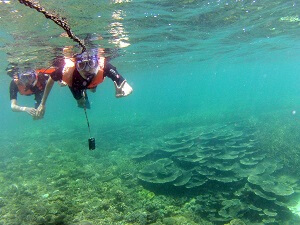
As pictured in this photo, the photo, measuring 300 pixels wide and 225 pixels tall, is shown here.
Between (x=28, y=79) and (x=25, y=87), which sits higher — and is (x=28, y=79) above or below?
above

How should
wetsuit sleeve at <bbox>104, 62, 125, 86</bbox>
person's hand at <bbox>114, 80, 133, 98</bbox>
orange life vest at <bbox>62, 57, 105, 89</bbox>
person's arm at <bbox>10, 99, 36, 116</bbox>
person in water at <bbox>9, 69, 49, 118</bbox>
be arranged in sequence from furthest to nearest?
person in water at <bbox>9, 69, 49, 118</bbox> → person's arm at <bbox>10, 99, 36, 116</bbox> → wetsuit sleeve at <bbox>104, 62, 125, 86</bbox> → orange life vest at <bbox>62, 57, 105, 89</bbox> → person's hand at <bbox>114, 80, 133, 98</bbox>

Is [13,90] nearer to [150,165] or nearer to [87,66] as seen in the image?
[87,66]

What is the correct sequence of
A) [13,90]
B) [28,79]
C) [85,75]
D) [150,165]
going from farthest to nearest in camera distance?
[150,165] < [28,79] < [13,90] < [85,75]

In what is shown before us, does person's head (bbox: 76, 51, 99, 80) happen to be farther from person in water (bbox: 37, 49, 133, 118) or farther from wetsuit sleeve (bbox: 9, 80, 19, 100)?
wetsuit sleeve (bbox: 9, 80, 19, 100)

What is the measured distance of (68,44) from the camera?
1307 centimetres

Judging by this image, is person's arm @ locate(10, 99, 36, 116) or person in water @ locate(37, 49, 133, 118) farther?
person's arm @ locate(10, 99, 36, 116)

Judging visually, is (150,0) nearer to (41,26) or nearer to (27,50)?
(41,26)

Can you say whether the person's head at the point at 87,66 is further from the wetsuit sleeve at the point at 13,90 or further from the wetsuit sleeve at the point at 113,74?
the wetsuit sleeve at the point at 13,90

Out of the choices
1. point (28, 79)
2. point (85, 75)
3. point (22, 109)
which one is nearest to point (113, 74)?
point (85, 75)

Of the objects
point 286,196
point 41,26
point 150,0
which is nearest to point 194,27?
point 150,0

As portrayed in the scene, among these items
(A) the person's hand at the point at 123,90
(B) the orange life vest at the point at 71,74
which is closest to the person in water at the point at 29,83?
(B) the orange life vest at the point at 71,74

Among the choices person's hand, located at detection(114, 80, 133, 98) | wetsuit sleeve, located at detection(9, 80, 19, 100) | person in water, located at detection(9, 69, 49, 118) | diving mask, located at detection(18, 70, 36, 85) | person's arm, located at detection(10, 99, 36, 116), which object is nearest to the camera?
person's hand, located at detection(114, 80, 133, 98)

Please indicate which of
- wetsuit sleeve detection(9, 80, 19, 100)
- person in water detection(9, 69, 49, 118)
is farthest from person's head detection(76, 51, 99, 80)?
wetsuit sleeve detection(9, 80, 19, 100)

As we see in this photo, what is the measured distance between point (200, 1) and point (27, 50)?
10075 mm
